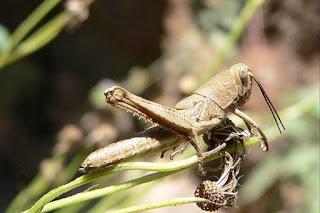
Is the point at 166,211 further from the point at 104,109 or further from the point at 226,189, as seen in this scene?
the point at 226,189

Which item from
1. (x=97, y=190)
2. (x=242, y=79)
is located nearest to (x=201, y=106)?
(x=242, y=79)

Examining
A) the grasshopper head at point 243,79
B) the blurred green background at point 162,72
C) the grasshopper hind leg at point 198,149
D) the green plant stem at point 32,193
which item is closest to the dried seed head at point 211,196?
the grasshopper hind leg at point 198,149

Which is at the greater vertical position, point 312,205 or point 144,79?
point 144,79

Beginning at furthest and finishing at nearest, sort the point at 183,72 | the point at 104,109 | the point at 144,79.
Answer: the point at 183,72, the point at 144,79, the point at 104,109

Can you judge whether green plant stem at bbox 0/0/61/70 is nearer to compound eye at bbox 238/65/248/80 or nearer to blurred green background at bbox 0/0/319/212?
compound eye at bbox 238/65/248/80

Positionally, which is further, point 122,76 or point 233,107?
point 122,76

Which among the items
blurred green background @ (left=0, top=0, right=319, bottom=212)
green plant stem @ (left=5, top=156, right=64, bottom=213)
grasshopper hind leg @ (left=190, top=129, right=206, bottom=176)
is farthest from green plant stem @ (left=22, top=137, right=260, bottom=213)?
blurred green background @ (left=0, top=0, right=319, bottom=212)

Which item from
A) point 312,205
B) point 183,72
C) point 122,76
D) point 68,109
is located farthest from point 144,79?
point 312,205
